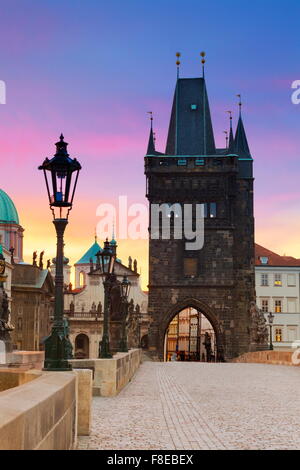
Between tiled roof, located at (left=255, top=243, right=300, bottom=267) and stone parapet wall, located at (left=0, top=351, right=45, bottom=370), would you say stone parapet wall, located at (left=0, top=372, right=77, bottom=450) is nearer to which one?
stone parapet wall, located at (left=0, top=351, right=45, bottom=370)

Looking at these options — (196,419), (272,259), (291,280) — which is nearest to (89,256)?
(272,259)

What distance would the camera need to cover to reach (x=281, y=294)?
3351 inches

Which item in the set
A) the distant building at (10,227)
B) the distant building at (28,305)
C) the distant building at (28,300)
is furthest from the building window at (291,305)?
the distant building at (10,227)

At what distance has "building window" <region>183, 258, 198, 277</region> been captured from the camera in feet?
212

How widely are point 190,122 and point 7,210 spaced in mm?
25160

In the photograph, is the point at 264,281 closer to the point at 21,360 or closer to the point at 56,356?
the point at 21,360

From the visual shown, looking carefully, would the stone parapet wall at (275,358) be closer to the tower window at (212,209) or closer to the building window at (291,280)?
the tower window at (212,209)

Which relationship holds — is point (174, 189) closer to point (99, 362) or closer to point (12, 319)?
point (12, 319)

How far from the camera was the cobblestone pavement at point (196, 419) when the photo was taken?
948cm

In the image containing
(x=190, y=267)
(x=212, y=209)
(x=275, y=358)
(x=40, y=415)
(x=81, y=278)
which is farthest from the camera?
(x=81, y=278)

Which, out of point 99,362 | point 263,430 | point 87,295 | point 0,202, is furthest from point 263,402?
point 87,295

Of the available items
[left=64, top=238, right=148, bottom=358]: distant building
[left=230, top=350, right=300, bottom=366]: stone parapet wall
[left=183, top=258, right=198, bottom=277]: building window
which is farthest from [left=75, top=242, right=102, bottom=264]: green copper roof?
[left=230, top=350, right=300, bottom=366]: stone parapet wall

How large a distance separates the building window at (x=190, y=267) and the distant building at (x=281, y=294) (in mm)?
20670

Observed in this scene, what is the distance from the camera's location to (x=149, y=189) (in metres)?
66.2
